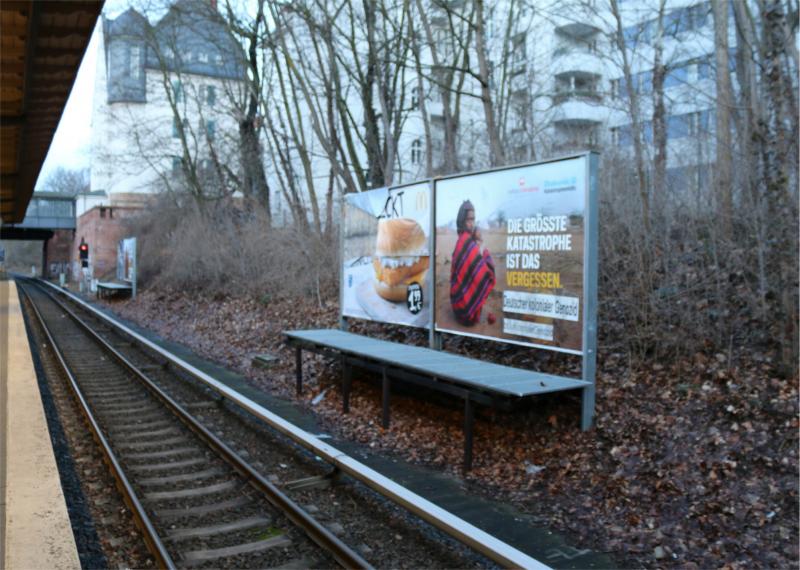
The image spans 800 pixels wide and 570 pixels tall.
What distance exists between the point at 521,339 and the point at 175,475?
13.7ft

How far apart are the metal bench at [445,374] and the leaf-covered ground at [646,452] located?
1.61ft

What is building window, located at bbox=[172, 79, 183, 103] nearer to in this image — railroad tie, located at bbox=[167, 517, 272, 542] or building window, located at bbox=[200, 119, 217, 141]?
building window, located at bbox=[200, 119, 217, 141]

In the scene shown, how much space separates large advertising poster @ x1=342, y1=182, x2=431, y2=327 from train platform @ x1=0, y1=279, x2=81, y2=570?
5189mm

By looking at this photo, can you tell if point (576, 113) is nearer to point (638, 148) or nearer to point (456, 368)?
point (638, 148)

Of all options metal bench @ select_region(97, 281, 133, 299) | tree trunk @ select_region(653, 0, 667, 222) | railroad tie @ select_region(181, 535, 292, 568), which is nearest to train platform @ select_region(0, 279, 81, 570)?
railroad tie @ select_region(181, 535, 292, 568)

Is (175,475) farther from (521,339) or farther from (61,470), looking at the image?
(521,339)

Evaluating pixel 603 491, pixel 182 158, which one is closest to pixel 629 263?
pixel 603 491

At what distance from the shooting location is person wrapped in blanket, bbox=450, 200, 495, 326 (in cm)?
862

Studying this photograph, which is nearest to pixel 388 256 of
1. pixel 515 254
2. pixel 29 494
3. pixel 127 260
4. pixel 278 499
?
pixel 515 254

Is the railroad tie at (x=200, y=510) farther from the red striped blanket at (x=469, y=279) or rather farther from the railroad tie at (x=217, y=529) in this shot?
the red striped blanket at (x=469, y=279)

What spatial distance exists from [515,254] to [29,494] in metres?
5.60

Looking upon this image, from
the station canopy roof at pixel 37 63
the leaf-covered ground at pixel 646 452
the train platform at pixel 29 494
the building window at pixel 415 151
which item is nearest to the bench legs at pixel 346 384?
the leaf-covered ground at pixel 646 452

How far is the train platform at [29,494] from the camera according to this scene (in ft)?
15.6

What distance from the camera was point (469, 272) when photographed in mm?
8969
